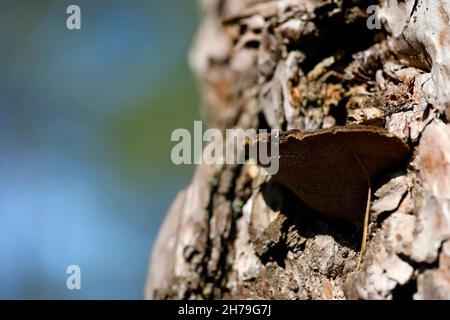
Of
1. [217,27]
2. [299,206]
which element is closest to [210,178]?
[299,206]

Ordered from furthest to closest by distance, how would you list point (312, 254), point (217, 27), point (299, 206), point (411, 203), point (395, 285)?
point (217, 27) → point (299, 206) → point (312, 254) → point (411, 203) → point (395, 285)

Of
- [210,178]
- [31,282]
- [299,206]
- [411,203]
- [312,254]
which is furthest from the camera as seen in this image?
[31,282]

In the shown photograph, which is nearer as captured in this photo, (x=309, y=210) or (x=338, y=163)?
(x=338, y=163)

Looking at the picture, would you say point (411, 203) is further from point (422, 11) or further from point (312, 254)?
point (422, 11)

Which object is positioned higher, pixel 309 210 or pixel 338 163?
pixel 338 163
